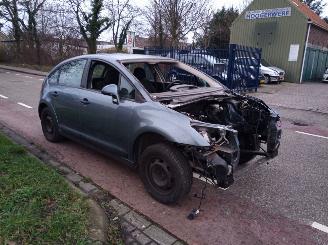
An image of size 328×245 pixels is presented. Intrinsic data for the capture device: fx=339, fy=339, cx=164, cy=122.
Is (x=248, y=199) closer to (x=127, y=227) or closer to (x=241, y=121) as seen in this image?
(x=241, y=121)

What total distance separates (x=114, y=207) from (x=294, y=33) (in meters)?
22.8

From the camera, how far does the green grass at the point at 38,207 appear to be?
3098mm

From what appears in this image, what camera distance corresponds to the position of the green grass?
3.10m

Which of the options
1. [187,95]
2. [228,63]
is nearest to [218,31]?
[228,63]

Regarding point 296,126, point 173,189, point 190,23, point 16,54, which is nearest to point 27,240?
point 173,189

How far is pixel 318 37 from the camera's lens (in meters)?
25.7

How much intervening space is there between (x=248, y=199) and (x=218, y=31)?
33.1 m

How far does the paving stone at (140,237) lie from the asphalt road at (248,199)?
0.28 m

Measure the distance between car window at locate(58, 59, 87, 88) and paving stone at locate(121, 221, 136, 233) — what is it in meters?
2.41

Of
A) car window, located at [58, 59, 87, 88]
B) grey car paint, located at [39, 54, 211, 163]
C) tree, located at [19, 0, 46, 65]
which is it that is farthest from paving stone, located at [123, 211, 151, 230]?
tree, located at [19, 0, 46, 65]

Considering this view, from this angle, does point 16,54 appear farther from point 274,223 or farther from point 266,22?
point 274,223

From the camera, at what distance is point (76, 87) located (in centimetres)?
517

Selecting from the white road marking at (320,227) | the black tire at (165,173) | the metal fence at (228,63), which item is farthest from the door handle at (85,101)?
the metal fence at (228,63)

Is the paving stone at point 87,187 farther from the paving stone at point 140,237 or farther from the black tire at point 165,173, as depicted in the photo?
the paving stone at point 140,237
